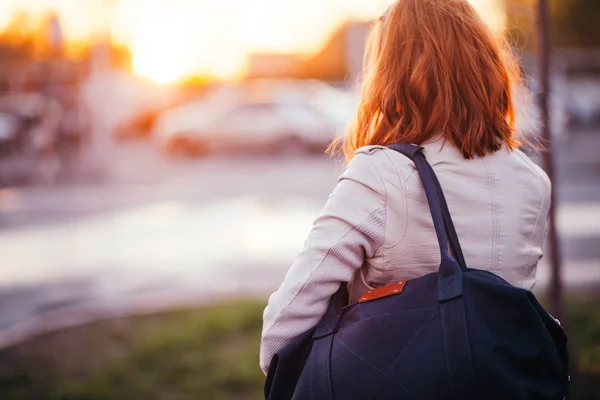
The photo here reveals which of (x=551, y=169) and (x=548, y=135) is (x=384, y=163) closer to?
(x=548, y=135)

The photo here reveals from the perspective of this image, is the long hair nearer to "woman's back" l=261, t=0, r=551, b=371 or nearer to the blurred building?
"woman's back" l=261, t=0, r=551, b=371

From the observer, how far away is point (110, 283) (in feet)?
22.4

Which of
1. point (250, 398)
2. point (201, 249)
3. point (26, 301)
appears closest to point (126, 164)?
point (201, 249)

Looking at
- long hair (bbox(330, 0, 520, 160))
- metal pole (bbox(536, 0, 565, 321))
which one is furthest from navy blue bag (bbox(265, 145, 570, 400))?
metal pole (bbox(536, 0, 565, 321))

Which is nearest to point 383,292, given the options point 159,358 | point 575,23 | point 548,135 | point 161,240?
point 548,135

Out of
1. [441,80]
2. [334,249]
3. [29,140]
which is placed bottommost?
[29,140]

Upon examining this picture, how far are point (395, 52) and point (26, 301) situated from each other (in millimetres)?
5534

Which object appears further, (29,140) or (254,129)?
(29,140)

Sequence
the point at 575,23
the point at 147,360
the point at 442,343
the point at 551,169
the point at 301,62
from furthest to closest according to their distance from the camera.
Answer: the point at 301,62
the point at 575,23
the point at 147,360
the point at 551,169
the point at 442,343

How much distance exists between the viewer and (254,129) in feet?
63.1

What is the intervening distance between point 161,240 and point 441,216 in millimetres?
7458

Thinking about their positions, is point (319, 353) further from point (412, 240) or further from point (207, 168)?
point (207, 168)

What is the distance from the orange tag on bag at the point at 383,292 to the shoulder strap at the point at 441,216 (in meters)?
0.11

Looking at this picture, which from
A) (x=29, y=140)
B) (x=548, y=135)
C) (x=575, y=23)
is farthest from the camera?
(x=575, y=23)
